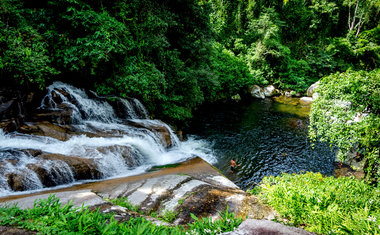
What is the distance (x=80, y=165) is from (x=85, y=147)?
0.99m

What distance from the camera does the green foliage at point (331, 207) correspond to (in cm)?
304

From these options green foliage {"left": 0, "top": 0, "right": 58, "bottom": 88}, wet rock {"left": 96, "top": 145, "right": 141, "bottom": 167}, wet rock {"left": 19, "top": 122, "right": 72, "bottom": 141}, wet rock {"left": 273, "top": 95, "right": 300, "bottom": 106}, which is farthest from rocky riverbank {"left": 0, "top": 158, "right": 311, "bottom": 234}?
wet rock {"left": 273, "top": 95, "right": 300, "bottom": 106}

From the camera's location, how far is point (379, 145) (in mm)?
4727

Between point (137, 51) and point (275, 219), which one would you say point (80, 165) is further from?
point (137, 51)

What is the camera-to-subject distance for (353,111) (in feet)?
20.1

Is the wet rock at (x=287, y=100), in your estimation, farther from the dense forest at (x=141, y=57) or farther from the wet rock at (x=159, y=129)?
the wet rock at (x=159, y=129)

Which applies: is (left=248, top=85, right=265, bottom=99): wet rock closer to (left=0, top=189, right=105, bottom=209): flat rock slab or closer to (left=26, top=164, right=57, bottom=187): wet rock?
(left=26, top=164, right=57, bottom=187): wet rock

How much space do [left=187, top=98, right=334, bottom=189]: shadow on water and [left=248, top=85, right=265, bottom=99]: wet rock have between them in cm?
583

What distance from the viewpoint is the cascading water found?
18.1 ft

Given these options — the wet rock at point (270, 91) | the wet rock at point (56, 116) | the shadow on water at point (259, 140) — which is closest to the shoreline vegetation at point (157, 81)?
the wet rock at point (56, 116)

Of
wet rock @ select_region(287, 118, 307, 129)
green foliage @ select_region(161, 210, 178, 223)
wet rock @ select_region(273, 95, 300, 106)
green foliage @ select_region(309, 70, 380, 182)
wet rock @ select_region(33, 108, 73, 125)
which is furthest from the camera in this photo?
wet rock @ select_region(273, 95, 300, 106)

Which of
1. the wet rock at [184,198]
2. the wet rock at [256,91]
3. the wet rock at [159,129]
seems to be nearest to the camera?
the wet rock at [184,198]

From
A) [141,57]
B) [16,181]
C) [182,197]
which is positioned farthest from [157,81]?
[16,181]

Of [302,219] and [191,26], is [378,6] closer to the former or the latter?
[191,26]
